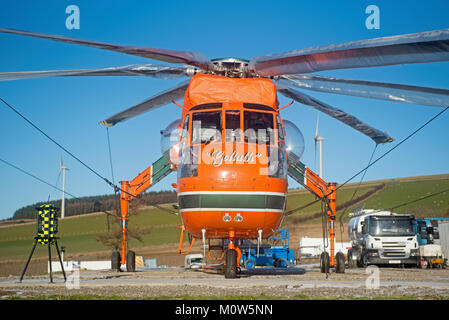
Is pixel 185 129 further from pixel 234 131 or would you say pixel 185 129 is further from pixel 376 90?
pixel 376 90

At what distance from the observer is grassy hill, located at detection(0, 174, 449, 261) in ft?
226

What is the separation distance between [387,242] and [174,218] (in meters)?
65.1

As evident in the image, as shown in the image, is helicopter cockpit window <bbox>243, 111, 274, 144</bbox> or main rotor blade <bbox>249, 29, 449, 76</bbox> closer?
main rotor blade <bbox>249, 29, 449, 76</bbox>

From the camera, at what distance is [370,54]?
9.16 metres

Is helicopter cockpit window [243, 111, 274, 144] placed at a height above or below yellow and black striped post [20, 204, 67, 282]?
above

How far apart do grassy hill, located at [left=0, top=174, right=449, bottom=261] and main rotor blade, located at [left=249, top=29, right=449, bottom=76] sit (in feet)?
183

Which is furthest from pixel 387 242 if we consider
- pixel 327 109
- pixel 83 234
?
pixel 83 234

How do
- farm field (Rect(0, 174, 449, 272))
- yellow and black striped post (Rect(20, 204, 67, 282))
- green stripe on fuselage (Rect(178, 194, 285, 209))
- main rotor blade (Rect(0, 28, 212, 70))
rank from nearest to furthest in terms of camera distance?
1. main rotor blade (Rect(0, 28, 212, 70))
2. green stripe on fuselage (Rect(178, 194, 285, 209))
3. yellow and black striped post (Rect(20, 204, 67, 282))
4. farm field (Rect(0, 174, 449, 272))

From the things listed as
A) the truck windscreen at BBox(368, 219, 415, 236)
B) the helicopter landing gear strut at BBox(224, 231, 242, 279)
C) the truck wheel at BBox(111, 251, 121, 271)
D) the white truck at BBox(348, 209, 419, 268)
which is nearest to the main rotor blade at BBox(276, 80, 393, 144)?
the helicopter landing gear strut at BBox(224, 231, 242, 279)

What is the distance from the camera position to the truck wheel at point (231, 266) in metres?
13.1

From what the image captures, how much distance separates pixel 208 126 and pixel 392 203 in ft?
212

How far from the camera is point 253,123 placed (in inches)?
533

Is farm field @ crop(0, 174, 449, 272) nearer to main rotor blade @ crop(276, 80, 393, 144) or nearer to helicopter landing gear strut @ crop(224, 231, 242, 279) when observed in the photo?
main rotor blade @ crop(276, 80, 393, 144)

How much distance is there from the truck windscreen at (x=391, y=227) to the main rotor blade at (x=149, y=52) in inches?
686
